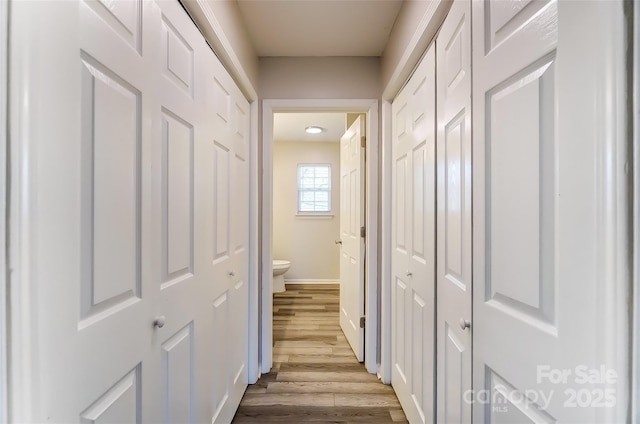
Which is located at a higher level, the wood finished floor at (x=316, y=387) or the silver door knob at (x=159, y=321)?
the silver door knob at (x=159, y=321)

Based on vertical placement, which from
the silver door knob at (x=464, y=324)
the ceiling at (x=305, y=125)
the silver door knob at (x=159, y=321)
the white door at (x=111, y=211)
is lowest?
the silver door knob at (x=464, y=324)

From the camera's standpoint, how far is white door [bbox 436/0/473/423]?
40.2 inches

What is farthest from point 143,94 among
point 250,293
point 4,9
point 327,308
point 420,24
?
point 327,308

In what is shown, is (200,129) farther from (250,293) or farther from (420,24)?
(250,293)

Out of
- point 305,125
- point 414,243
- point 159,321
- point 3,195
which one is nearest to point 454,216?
point 414,243

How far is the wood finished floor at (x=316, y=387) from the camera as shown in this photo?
5.83ft

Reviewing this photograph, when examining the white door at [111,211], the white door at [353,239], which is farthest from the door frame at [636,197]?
the white door at [353,239]

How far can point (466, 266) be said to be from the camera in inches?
40.7

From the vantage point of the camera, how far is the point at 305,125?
411 centimetres

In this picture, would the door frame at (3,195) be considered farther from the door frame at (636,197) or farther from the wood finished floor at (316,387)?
the wood finished floor at (316,387)

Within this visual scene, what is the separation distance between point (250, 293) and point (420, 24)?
6.00 feet

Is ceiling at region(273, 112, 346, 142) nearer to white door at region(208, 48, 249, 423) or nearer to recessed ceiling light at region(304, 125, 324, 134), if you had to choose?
recessed ceiling light at region(304, 125, 324, 134)

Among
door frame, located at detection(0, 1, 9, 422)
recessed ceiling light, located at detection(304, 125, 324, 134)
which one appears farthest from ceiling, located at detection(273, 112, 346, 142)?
door frame, located at detection(0, 1, 9, 422)

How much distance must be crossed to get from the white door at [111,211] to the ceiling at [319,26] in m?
0.67
